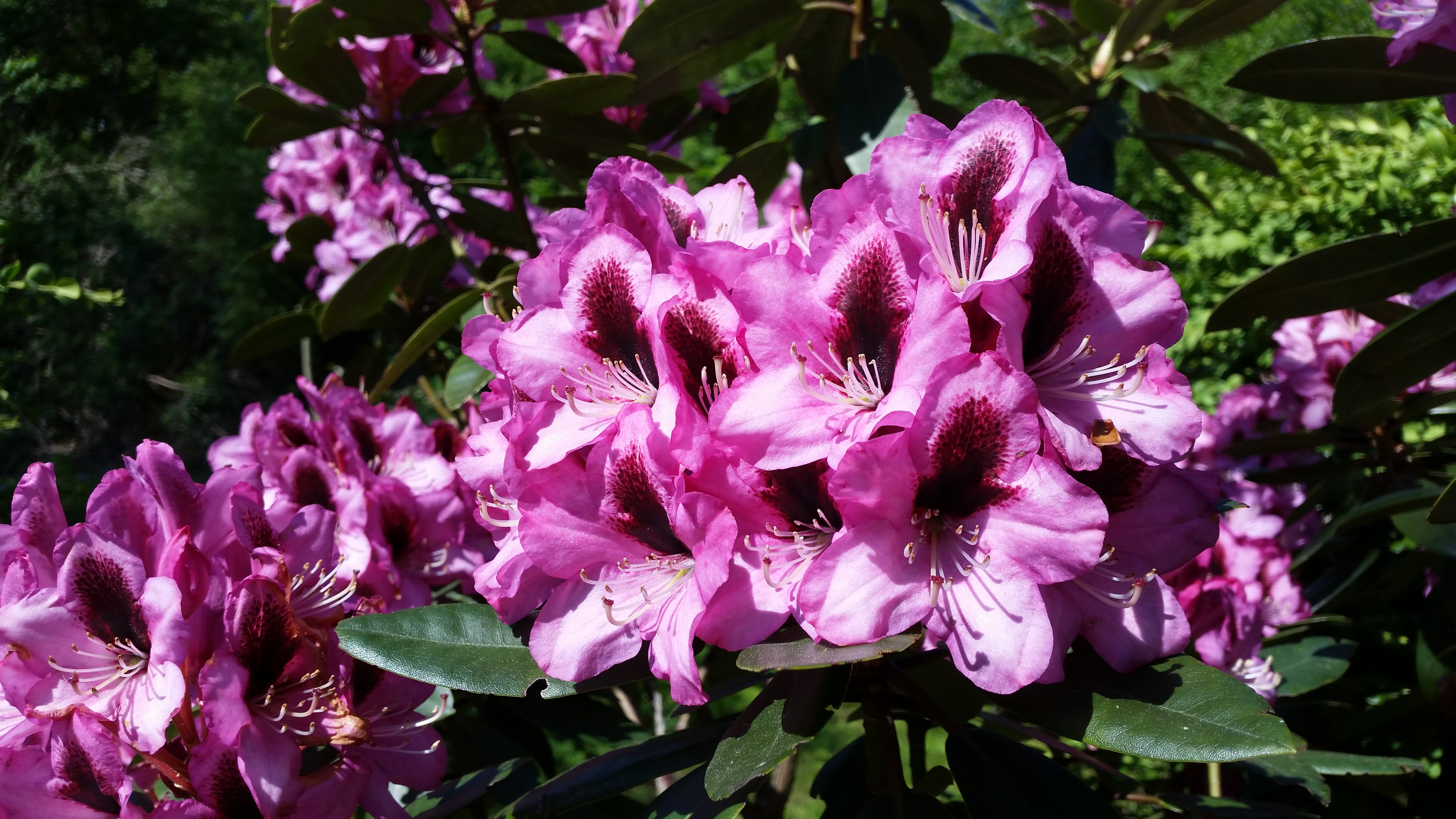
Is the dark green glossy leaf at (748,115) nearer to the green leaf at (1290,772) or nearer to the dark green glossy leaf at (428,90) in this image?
the dark green glossy leaf at (428,90)

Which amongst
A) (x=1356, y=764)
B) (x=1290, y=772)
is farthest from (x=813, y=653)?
(x=1356, y=764)

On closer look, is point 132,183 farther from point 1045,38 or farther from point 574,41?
point 1045,38

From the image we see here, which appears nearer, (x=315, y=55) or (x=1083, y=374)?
(x=1083, y=374)

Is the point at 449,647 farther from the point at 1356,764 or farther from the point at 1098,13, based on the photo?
the point at 1098,13

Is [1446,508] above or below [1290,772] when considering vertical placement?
above

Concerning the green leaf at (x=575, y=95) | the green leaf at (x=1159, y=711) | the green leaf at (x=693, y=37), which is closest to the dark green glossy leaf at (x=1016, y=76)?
the green leaf at (x=693, y=37)
